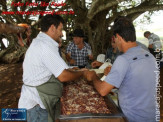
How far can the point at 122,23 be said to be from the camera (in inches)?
70.9

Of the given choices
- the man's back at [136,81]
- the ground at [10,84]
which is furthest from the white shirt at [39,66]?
the ground at [10,84]

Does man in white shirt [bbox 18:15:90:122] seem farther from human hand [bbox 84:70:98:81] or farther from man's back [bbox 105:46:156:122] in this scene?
man's back [bbox 105:46:156:122]

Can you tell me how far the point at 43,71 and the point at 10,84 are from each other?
611 centimetres

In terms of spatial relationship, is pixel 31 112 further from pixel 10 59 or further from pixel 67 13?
pixel 10 59

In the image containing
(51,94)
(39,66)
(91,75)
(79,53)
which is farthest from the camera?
(79,53)

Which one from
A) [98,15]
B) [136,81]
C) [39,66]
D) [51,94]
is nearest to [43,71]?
[39,66]

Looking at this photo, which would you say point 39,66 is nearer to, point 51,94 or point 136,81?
point 51,94

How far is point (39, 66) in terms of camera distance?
78.2 inches

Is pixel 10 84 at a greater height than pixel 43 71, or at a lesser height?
lesser

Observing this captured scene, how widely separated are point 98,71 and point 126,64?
172 cm

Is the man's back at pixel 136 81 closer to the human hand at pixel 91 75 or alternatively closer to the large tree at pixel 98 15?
the human hand at pixel 91 75

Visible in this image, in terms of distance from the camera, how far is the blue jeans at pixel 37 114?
7.06 ft

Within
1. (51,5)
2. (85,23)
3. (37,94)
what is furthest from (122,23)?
(51,5)

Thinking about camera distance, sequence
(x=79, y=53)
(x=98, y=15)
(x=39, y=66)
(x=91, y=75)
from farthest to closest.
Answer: (x=98, y=15)
(x=79, y=53)
(x=91, y=75)
(x=39, y=66)
